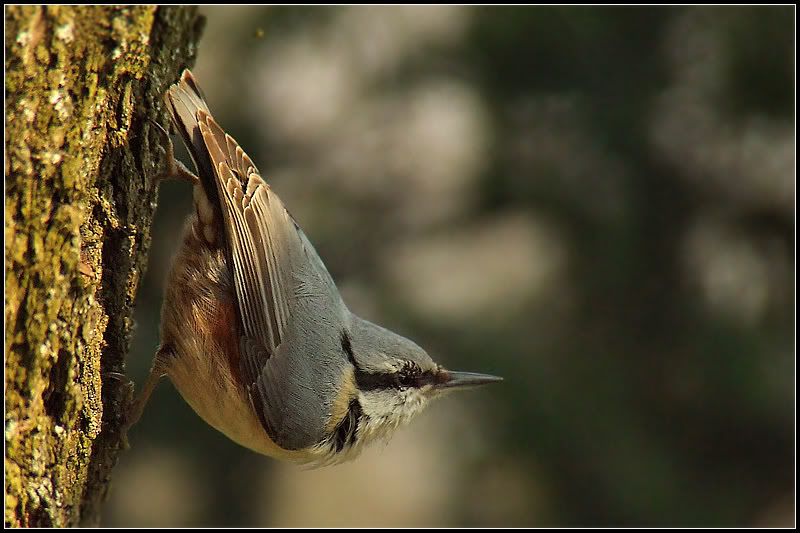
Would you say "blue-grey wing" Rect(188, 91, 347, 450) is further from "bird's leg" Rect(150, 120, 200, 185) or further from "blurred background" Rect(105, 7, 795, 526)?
"blurred background" Rect(105, 7, 795, 526)

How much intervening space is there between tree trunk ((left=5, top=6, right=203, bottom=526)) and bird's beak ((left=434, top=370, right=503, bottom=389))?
4.26ft

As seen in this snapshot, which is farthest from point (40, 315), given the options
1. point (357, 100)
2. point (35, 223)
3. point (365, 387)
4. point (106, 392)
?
point (357, 100)

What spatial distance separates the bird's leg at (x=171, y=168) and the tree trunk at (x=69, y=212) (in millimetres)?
102

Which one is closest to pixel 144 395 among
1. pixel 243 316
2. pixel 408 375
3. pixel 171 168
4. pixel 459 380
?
pixel 243 316

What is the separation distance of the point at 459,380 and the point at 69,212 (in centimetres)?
168

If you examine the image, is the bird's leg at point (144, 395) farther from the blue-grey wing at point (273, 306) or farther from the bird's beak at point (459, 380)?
the bird's beak at point (459, 380)

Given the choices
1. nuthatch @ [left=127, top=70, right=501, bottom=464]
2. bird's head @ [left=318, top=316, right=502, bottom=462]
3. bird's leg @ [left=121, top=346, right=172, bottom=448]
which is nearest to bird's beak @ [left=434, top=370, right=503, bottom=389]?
bird's head @ [left=318, top=316, right=502, bottom=462]

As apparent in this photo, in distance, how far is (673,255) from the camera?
4258 mm

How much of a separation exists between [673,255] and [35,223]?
130 inches

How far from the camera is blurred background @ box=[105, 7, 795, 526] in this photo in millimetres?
4008

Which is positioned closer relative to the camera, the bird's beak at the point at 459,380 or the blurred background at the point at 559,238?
the bird's beak at the point at 459,380

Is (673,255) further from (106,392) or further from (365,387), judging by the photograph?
(106,392)

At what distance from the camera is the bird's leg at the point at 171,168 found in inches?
90.1

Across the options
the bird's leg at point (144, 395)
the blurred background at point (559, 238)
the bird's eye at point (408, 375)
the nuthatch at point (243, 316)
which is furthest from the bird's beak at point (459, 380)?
the bird's leg at point (144, 395)
